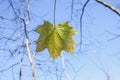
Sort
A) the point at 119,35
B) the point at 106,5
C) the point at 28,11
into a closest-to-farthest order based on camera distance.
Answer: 1. the point at 106,5
2. the point at 119,35
3. the point at 28,11

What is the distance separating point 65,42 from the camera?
1.56 meters

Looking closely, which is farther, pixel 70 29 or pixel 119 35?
pixel 119 35

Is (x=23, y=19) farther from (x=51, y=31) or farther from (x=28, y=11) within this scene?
(x=51, y=31)

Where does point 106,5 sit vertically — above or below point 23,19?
above

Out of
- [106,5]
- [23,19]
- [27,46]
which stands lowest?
[27,46]

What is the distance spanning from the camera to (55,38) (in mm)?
1604

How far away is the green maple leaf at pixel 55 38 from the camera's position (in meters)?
1.56

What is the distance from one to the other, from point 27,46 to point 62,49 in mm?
4402

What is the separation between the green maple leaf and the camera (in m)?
1.56

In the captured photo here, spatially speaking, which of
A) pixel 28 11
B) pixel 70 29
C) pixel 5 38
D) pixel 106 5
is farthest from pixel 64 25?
pixel 5 38

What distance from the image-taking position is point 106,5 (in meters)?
1.71

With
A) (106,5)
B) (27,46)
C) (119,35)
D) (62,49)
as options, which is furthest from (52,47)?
(27,46)

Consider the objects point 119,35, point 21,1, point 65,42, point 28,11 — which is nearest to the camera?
point 65,42

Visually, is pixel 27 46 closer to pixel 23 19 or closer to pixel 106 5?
pixel 23 19
